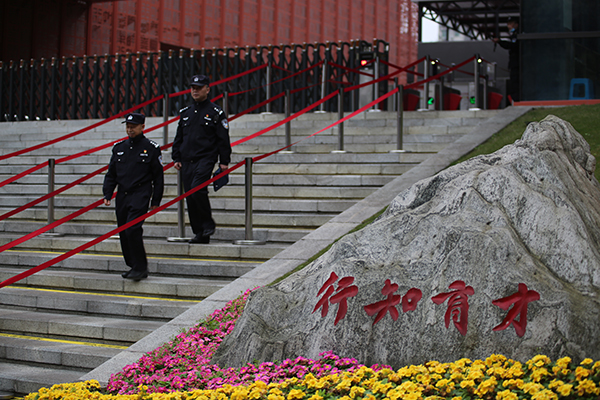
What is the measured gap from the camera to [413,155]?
29.1 feet

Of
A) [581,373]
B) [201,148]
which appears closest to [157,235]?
[201,148]

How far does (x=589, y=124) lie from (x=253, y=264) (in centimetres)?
509

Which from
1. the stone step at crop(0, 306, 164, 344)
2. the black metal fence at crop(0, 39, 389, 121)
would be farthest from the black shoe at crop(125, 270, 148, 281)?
the black metal fence at crop(0, 39, 389, 121)

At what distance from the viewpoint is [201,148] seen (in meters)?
6.96

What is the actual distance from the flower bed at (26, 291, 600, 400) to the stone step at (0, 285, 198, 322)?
1253mm

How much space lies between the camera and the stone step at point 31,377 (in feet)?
15.7

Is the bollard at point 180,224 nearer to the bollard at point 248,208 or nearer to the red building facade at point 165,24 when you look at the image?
the bollard at point 248,208

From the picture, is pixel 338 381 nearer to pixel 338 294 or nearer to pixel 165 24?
pixel 338 294

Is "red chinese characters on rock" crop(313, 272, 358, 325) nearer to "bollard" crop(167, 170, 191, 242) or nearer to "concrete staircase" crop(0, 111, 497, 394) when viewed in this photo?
"concrete staircase" crop(0, 111, 497, 394)

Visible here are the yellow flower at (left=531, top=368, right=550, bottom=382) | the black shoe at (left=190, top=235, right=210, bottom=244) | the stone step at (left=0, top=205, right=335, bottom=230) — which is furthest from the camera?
the stone step at (left=0, top=205, right=335, bottom=230)

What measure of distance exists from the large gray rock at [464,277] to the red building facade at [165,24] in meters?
16.8

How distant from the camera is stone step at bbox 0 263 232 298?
19.8ft

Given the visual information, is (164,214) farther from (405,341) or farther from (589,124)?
(589,124)

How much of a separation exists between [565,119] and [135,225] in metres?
6.19
